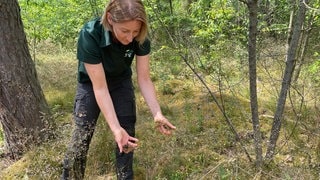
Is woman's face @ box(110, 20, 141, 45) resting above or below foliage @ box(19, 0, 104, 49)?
above

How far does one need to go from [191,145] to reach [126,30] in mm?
1687

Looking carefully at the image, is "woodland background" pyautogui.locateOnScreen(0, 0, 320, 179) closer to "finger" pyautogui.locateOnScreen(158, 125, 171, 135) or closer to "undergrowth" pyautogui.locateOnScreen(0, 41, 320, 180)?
"undergrowth" pyautogui.locateOnScreen(0, 41, 320, 180)

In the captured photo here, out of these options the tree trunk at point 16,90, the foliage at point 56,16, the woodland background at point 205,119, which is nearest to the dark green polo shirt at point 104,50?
the woodland background at point 205,119

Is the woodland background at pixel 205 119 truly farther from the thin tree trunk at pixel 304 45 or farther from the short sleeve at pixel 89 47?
the short sleeve at pixel 89 47

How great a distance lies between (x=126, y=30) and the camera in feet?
6.75

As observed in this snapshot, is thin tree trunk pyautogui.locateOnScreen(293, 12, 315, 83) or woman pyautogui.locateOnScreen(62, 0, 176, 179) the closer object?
woman pyautogui.locateOnScreen(62, 0, 176, 179)

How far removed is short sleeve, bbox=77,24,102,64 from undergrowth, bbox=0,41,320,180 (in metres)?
0.95

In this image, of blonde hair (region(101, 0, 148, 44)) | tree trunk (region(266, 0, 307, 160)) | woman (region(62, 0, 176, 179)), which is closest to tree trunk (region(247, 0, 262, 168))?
tree trunk (region(266, 0, 307, 160))

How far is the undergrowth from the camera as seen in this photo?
2807 mm

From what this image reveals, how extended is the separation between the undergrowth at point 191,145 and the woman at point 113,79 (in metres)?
0.30

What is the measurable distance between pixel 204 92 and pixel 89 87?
2428 mm

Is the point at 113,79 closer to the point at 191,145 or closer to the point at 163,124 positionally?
the point at 163,124

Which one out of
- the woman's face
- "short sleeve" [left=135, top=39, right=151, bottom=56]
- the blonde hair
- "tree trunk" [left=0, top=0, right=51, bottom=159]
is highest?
the blonde hair

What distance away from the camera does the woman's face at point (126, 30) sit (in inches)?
79.4
